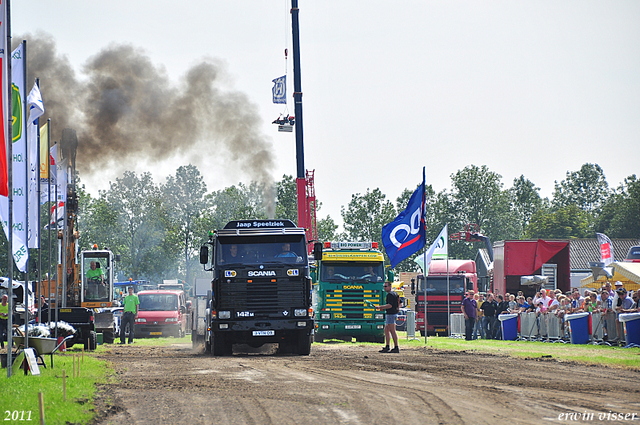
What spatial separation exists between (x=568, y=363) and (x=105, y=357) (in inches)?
448

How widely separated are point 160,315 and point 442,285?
43.2 ft

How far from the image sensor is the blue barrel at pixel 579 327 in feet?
79.9

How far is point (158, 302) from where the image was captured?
3828 centimetres

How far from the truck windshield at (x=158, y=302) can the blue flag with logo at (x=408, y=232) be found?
45.9ft

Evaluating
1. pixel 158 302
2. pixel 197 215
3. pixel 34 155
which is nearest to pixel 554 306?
pixel 34 155

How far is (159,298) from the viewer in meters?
38.4

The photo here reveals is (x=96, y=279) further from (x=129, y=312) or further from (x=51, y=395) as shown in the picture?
(x=51, y=395)

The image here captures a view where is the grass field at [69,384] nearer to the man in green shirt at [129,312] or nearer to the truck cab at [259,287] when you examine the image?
the truck cab at [259,287]

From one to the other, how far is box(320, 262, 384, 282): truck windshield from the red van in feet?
37.7

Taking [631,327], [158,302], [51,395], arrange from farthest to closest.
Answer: [158,302] < [631,327] < [51,395]

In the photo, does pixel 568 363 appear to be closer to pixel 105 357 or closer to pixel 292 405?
pixel 292 405

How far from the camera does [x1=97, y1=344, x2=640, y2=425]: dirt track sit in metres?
9.74

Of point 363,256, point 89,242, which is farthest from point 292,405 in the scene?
point 89,242

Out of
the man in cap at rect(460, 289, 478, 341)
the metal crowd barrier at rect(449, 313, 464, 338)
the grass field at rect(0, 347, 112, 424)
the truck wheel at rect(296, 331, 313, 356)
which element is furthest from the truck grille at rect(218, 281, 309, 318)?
the metal crowd barrier at rect(449, 313, 464, 338)
